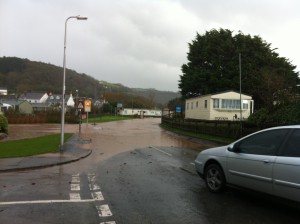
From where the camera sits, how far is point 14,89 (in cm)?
10681

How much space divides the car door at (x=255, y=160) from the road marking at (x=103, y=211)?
2684 mm

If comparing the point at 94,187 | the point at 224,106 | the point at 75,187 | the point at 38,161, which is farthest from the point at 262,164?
the point at 224,106

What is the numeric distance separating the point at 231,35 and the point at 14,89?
241ft

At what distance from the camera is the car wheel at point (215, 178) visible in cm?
790

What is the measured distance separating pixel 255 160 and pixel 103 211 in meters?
3.03

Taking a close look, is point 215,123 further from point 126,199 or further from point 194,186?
point 126,199

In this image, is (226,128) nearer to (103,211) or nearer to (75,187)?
(75,187)

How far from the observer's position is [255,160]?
6.94 meters

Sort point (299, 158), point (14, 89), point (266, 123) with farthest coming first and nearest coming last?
point (14, 89), point (266, 123), point (299, 158)

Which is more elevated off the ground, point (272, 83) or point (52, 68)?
point (52, 68)

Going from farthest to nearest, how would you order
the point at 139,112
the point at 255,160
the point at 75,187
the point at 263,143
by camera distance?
1. the point at 139,112
2. the point at 75,187
3. the point at 263,143
4. the point at 255,160

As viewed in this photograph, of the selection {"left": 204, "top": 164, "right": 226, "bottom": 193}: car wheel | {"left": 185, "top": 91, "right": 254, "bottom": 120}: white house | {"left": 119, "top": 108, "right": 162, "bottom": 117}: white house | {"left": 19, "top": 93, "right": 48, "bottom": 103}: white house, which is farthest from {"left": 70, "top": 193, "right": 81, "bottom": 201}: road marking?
{"left": 19, "top": 93, "right": 48, "bottom": 103}: white house

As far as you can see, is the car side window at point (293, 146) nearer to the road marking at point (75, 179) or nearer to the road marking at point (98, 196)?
the road marking at point (98, 196)

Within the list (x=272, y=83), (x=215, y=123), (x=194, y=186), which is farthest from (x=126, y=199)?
(x=272, y=83)
